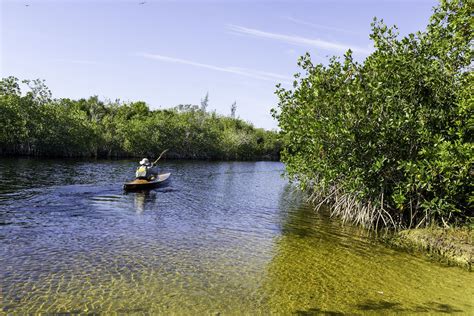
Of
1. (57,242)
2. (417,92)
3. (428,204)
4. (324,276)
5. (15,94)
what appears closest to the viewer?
(324,276)

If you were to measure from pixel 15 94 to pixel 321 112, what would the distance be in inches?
1946

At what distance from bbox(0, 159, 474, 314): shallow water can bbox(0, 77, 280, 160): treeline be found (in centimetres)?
942

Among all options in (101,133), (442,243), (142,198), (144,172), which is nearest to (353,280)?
(442,243)

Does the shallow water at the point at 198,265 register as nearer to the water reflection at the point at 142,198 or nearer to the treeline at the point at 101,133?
the water reflection at the point at 142,198

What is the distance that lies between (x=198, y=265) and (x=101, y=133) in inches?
2429

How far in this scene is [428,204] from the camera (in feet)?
53.5

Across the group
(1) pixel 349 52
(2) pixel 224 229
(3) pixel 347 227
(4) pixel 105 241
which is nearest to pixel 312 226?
(3) pixel 347 227

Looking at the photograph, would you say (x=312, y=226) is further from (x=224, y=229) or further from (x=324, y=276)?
(x=324, y=276)

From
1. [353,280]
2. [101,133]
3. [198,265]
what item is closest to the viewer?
[353,280]

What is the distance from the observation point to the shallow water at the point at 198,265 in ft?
32.3

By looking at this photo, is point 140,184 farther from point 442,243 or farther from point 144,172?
point 442,243

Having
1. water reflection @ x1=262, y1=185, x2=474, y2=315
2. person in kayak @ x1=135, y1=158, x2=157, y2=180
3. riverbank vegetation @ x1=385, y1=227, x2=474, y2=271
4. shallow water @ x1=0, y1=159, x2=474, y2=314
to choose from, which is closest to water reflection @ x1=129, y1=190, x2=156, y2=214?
shallow water @ x1=0, y1=159, x2=474, y2=314

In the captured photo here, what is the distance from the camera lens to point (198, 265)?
12.8 meters

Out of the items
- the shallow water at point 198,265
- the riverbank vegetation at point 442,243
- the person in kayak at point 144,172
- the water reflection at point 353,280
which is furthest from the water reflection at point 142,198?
the riverbank vegetation at point 442,243
